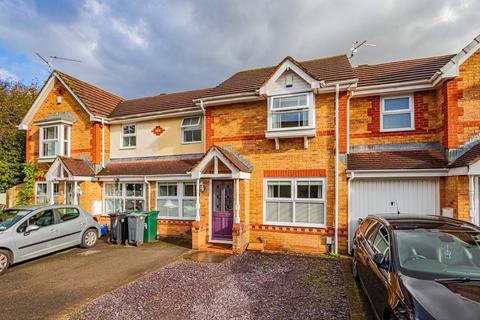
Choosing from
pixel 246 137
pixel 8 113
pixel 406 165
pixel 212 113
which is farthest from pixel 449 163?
pixel 8 113

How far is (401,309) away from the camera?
3010 mm

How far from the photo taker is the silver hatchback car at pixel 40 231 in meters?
7.04

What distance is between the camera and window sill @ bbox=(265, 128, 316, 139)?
849 centimetres

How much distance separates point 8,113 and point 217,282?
1856 centimetres

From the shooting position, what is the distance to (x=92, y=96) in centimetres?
1318

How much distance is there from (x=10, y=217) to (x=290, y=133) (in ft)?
28.9

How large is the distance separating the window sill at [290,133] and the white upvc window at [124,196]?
612 cm

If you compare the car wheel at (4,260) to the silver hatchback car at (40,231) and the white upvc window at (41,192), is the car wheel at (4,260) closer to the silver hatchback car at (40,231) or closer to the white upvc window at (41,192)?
the silver hatchback car at (40,231)

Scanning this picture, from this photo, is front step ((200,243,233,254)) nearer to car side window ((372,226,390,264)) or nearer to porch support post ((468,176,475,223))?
car side window ((372,226,390,264))

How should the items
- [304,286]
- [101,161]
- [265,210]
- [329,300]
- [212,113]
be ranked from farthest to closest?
[101,161] < [212,113] < [265,210] < [304,286] < [329,300]

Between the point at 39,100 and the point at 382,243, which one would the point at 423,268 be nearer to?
the point at 382,243

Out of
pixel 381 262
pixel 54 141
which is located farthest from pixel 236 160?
pixel 54 141

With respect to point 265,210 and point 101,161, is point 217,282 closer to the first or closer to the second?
point 265,210

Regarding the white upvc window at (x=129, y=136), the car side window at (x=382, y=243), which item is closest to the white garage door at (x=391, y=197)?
the car side window at (x=382, y=243)
